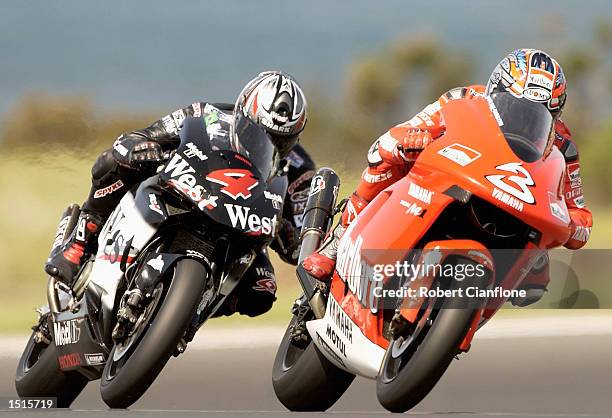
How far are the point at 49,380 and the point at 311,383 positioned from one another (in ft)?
4.48

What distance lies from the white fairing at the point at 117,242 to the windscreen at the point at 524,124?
1.62 meters

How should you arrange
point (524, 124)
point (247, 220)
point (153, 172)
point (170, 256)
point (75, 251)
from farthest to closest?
point (75, 251) → point (153, 172) → point (247, 220) → point (170, 256) → point (524, 124)

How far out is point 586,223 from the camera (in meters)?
6.32

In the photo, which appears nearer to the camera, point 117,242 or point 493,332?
point 117,242

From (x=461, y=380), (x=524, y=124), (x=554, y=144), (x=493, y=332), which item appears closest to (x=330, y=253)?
(x=554, y=144)

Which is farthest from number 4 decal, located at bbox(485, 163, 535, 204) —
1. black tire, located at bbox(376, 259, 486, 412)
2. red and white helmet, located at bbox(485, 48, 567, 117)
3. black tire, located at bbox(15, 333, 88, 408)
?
black tire, located at bbox(15, 333, 88, 408)

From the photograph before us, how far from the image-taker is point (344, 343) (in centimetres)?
615

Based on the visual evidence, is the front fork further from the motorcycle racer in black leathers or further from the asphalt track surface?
the asphalt track surface

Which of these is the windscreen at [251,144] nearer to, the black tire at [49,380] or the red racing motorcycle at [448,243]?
the red racing motorcycle at [448,243]

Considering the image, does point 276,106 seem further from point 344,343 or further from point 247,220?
point 344,343

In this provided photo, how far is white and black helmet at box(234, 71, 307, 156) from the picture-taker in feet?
22.8

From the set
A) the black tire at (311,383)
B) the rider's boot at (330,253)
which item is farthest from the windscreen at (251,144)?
the black tire at (311,383)

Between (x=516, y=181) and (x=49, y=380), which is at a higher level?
(x=516, y=181)

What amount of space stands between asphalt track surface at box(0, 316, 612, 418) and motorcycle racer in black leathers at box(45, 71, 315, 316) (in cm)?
63
